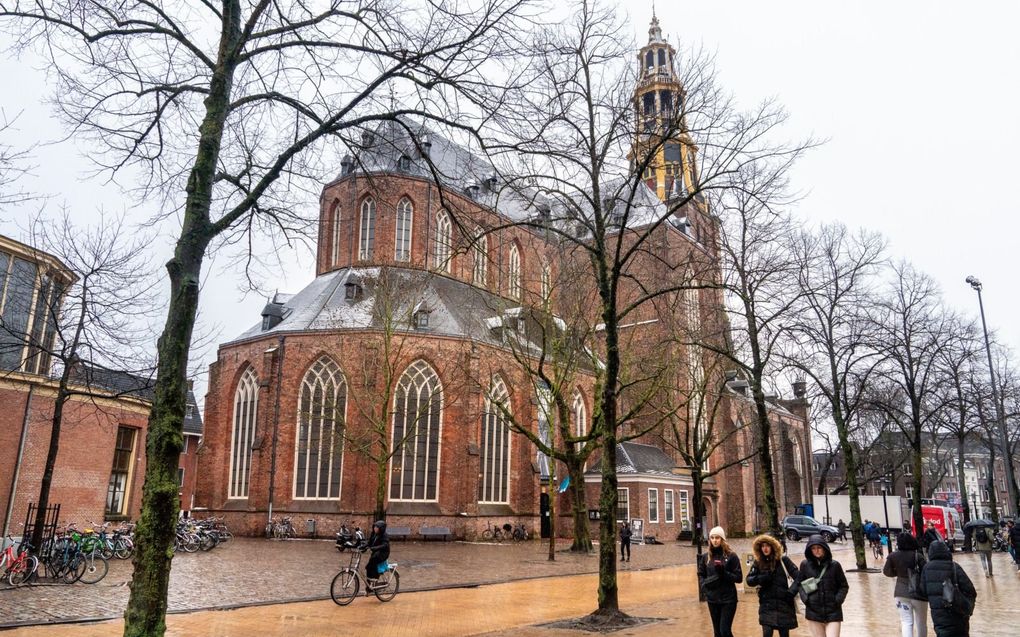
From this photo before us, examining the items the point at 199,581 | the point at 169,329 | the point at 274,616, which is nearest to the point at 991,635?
the point at 274,616

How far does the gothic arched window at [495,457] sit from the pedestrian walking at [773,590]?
2540cm

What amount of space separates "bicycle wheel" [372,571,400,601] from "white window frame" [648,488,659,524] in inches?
993

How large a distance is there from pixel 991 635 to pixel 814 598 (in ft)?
16.6

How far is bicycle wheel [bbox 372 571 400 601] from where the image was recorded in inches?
520

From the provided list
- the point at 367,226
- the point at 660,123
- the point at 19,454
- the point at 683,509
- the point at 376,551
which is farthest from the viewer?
the point at 683,509

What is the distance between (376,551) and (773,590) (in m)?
8.12

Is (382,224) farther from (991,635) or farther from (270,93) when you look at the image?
(991,635)

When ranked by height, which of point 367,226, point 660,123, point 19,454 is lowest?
point 19,454

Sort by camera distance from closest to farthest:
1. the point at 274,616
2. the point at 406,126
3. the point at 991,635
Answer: the point at 406,126 < the point at 991,635 < the point at 274,616

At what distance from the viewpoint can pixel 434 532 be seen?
2981cm

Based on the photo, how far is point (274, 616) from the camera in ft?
36.6

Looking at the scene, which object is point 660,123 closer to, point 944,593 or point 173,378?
point 944,593

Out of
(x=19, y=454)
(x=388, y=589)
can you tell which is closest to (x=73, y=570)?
(x=388, y=589)

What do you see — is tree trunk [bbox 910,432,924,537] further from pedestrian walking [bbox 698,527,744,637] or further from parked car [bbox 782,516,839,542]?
pedestrian walking [bbox 698,527,744,637]
